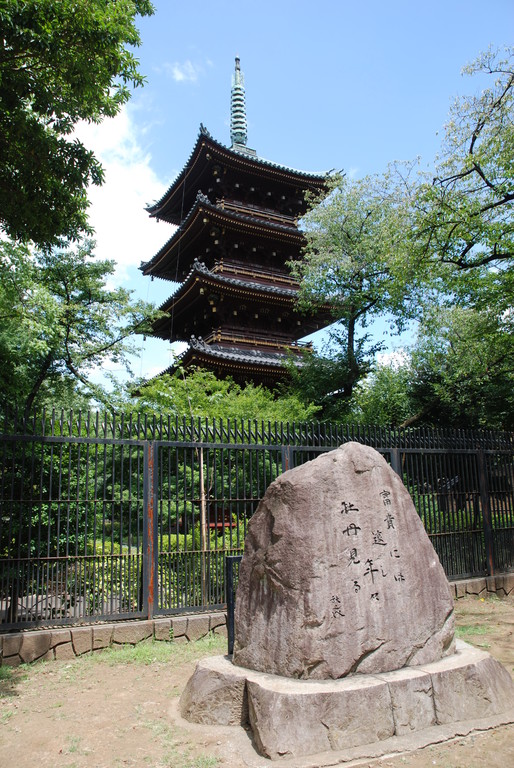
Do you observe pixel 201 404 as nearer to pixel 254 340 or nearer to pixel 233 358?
pixel 233 358

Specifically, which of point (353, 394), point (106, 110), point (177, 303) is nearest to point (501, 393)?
point (353, 394)

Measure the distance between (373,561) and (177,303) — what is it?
710 inches

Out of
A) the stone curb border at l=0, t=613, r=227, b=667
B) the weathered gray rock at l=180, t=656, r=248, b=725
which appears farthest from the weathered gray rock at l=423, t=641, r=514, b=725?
the stone curb border at l=0, t=613, r=227, b=667

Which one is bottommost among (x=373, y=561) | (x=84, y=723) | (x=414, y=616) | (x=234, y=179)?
(x=84, y=723)

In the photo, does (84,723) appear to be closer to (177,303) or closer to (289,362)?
(289,362)

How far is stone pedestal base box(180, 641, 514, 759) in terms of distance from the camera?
3.56 m

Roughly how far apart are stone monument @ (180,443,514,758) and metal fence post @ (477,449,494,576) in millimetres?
5128

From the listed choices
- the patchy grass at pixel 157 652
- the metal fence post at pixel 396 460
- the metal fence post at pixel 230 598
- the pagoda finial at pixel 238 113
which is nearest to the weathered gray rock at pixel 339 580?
the metal fence post at pixel 230 598

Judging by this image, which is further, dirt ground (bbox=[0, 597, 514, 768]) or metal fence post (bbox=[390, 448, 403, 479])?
metal fence post (bbox=[390, 448, 403, 479])

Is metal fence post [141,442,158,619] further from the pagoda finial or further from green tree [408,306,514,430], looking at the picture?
the pagoda finial

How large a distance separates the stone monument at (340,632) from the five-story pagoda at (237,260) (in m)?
13.9

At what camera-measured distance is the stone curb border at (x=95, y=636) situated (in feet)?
19.0

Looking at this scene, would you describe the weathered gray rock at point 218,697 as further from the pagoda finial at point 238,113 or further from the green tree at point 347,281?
the pagoda finial at point 238,113

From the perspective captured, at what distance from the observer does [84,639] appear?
20.1 ft
